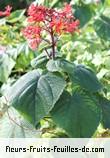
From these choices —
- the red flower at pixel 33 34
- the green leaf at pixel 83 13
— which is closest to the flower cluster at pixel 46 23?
the red flower at pixel 33 34

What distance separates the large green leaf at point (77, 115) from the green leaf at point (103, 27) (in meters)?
1.04

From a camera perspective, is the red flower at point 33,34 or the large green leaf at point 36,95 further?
the red flower at point 33,34

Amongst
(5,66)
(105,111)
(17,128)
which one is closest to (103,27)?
(5,66)

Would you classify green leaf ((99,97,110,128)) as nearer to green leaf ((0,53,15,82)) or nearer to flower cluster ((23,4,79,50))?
flower cluster ((23,4,79,50))

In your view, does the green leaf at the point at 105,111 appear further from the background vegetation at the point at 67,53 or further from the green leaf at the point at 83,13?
the green leaf at the point at 83,13

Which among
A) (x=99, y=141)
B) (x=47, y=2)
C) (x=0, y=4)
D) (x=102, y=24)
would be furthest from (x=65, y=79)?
(x=0, y=4)

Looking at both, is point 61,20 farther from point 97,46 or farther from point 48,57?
point 97,46

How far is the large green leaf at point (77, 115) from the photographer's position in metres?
1.62

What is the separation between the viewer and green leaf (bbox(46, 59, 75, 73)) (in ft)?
5.41

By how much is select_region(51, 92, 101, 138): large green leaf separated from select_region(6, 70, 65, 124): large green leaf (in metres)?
0.08

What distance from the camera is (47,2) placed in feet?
8.28

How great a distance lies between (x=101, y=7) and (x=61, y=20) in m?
1.53

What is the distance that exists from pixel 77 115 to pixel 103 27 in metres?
1.21

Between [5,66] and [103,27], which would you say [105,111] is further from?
[103,27]
